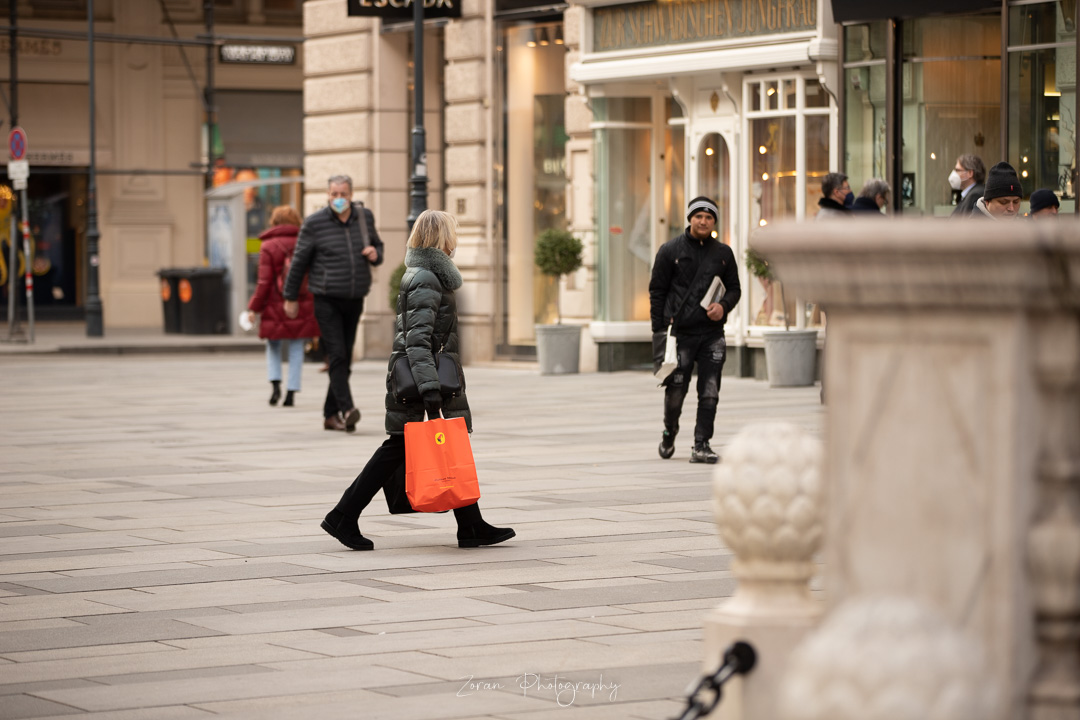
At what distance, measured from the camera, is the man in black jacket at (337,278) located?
46.6 ft

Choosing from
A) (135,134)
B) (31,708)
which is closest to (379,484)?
(31,708)

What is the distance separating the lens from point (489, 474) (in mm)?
11305

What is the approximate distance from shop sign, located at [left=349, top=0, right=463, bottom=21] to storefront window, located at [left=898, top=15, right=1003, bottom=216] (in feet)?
22.2

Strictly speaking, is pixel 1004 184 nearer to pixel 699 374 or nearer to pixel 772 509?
pixel 699 374

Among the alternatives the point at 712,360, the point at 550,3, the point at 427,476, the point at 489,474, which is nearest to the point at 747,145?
the point at 550,3

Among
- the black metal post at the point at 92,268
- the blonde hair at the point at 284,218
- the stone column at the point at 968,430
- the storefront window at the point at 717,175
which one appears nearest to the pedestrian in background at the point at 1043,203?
the stone column at the point at 968,430

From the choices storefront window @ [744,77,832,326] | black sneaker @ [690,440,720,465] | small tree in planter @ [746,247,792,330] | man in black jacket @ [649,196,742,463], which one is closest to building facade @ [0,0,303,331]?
storefront window @ [744,77,832,326]

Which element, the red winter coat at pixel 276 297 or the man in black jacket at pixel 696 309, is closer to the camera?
the man in black jacket at pixel 696 309

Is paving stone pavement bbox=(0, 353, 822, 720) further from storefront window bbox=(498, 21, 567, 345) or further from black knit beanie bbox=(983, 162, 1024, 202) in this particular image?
storefront window bbox=(498, 21, 567, 345)

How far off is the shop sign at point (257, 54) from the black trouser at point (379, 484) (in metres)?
22.9

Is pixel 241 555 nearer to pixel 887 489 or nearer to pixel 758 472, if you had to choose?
pixel 758 472

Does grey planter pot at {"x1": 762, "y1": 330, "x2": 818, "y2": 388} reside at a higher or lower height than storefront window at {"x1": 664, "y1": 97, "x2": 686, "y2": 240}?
lower

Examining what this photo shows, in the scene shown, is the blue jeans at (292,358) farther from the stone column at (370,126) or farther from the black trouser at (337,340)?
the stone column at (370,126)

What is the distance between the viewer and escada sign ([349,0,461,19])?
22125 millimetres
